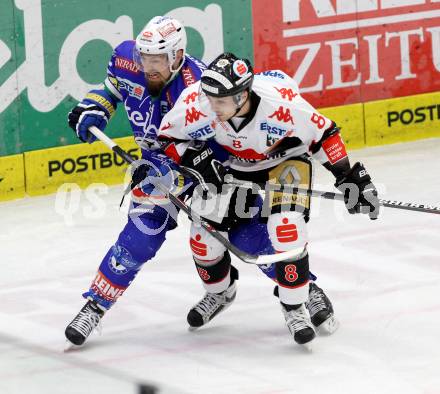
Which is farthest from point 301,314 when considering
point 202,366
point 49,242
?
point 49,242

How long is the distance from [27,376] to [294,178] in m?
1.32

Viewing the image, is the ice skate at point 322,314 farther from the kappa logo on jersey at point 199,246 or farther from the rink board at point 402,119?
the rink board at point 402,119

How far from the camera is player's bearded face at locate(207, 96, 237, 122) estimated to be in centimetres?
530

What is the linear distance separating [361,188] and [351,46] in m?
3.91

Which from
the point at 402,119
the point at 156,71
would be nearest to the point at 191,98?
the point at 156,71

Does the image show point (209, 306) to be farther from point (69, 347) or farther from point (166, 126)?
point (166, 126)

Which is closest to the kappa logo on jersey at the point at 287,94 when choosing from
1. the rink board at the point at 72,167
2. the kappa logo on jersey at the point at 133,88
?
the kappa logo on jersey at the point at 133,88

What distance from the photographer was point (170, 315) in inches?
246

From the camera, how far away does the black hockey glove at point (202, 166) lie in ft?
18.3

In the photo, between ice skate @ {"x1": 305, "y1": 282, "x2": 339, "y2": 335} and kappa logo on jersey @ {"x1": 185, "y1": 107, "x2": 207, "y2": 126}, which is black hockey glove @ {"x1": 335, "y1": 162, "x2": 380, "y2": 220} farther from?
kappa logo on jersey @ {"x1": 185, "y1": 107, "x2": 207, "y2": 126}

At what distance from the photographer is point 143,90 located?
594 cm

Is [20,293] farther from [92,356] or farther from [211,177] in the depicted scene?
[211,177]

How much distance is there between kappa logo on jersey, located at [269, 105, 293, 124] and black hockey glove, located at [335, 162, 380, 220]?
0.34 metres

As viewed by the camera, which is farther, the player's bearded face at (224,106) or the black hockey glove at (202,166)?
the black hockey glove at (202,166)
